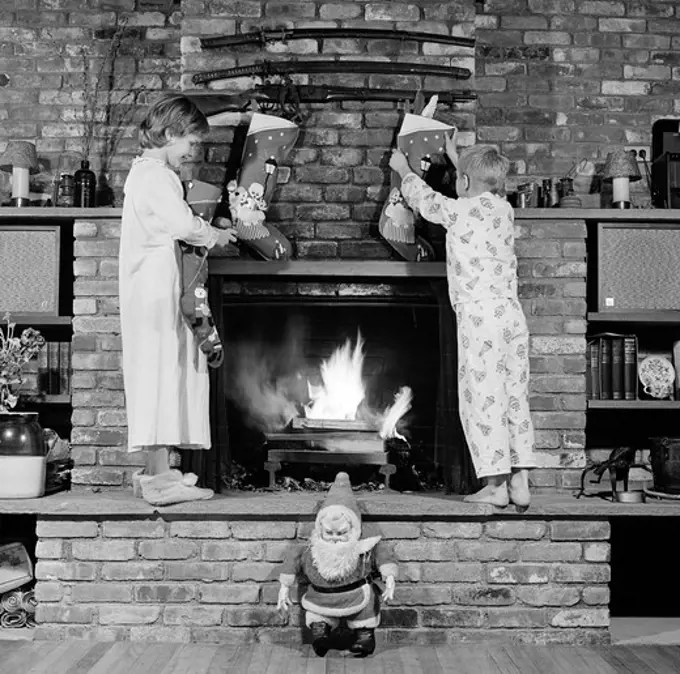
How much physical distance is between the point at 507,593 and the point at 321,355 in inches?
45.9

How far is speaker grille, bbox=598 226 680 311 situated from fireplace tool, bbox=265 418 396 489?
99 cm

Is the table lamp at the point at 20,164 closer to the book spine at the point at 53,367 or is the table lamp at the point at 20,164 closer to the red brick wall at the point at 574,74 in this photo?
the book spine at the point at 53,367

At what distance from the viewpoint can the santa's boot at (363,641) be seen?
2.91m

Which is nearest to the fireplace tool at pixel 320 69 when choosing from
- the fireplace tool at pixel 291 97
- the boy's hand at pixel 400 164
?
the fireplace tool at pixel 291 97

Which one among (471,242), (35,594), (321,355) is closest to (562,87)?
(471,242)

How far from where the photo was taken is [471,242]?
3.23m

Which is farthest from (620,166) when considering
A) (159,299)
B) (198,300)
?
(159,299)

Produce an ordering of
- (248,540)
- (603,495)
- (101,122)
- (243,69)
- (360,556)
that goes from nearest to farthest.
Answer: (360,556) < (248,540) < (603,495) < (243,69) < (101,122)

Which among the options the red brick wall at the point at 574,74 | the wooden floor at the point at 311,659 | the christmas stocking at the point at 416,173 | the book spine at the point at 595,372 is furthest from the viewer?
the red brick wall at the point at 574,74

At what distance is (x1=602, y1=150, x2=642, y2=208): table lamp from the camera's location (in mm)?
3754

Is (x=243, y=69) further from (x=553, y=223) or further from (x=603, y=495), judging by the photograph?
(x=603, y=495)

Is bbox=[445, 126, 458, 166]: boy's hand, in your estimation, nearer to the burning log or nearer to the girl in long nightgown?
the girl in long nightgown

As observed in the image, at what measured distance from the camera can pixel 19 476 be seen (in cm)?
325

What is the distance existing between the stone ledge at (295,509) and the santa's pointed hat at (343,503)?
0.35ft
